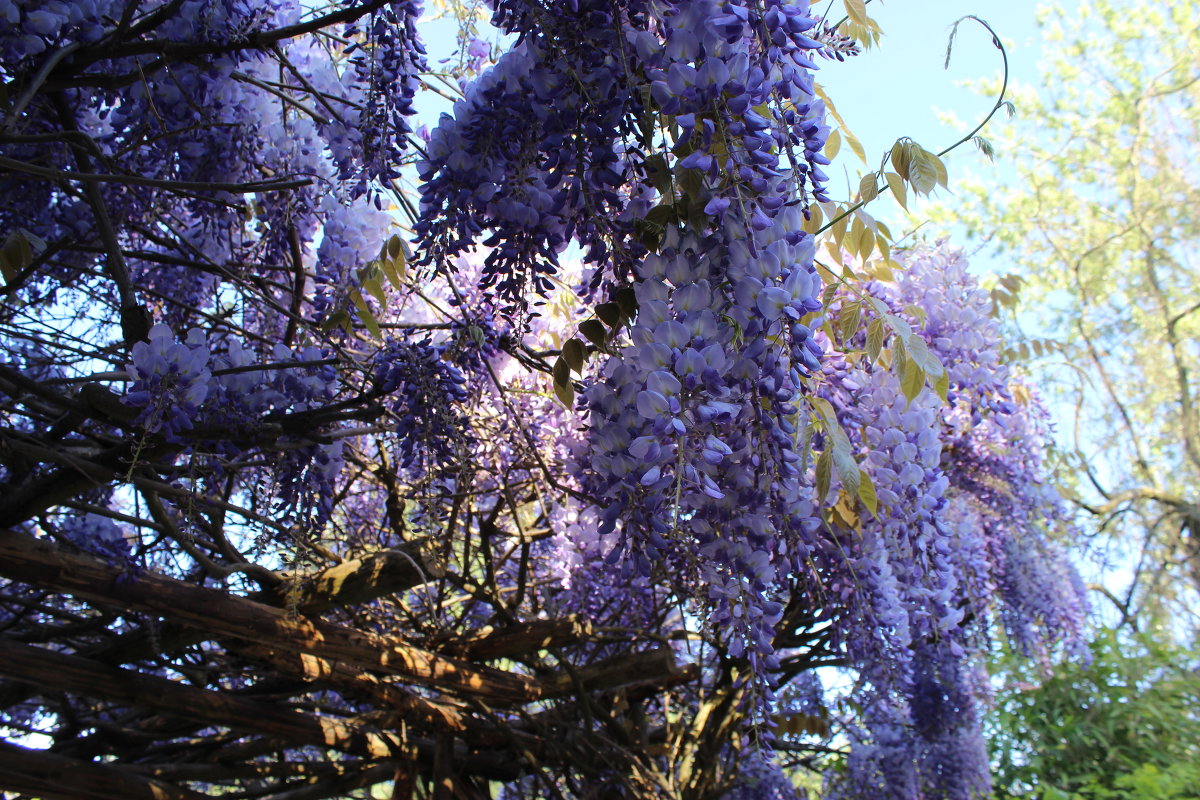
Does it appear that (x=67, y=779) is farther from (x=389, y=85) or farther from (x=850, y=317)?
(x=850, y=317)

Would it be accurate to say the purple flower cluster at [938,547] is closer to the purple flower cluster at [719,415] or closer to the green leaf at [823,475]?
the green leaf at [823,475]

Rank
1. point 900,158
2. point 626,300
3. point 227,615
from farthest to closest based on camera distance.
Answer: point 227,615, point 900,158, point 626,300

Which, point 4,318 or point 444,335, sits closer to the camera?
point 4,318

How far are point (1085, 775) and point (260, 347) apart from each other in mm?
3595

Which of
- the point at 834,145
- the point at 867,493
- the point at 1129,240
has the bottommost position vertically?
the point at 867,493

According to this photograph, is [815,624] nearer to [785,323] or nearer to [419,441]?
[419,441]

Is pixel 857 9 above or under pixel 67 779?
above

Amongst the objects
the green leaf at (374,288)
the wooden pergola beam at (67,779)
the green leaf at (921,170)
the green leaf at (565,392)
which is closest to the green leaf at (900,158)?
the green leaf at (921,170)

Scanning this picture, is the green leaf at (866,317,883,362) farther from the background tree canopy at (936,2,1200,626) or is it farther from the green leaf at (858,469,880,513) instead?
the background tree canopy at (936,2,1200,626)

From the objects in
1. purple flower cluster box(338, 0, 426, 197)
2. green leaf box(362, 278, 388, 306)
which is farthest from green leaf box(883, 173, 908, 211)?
green leaf box(362, 278, 388, 306)

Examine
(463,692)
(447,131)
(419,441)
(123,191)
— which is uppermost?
(123,191)

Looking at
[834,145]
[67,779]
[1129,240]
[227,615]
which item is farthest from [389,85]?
[1129,240]

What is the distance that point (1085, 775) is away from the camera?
3646 mm

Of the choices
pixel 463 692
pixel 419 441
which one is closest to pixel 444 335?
pixel 419 441
